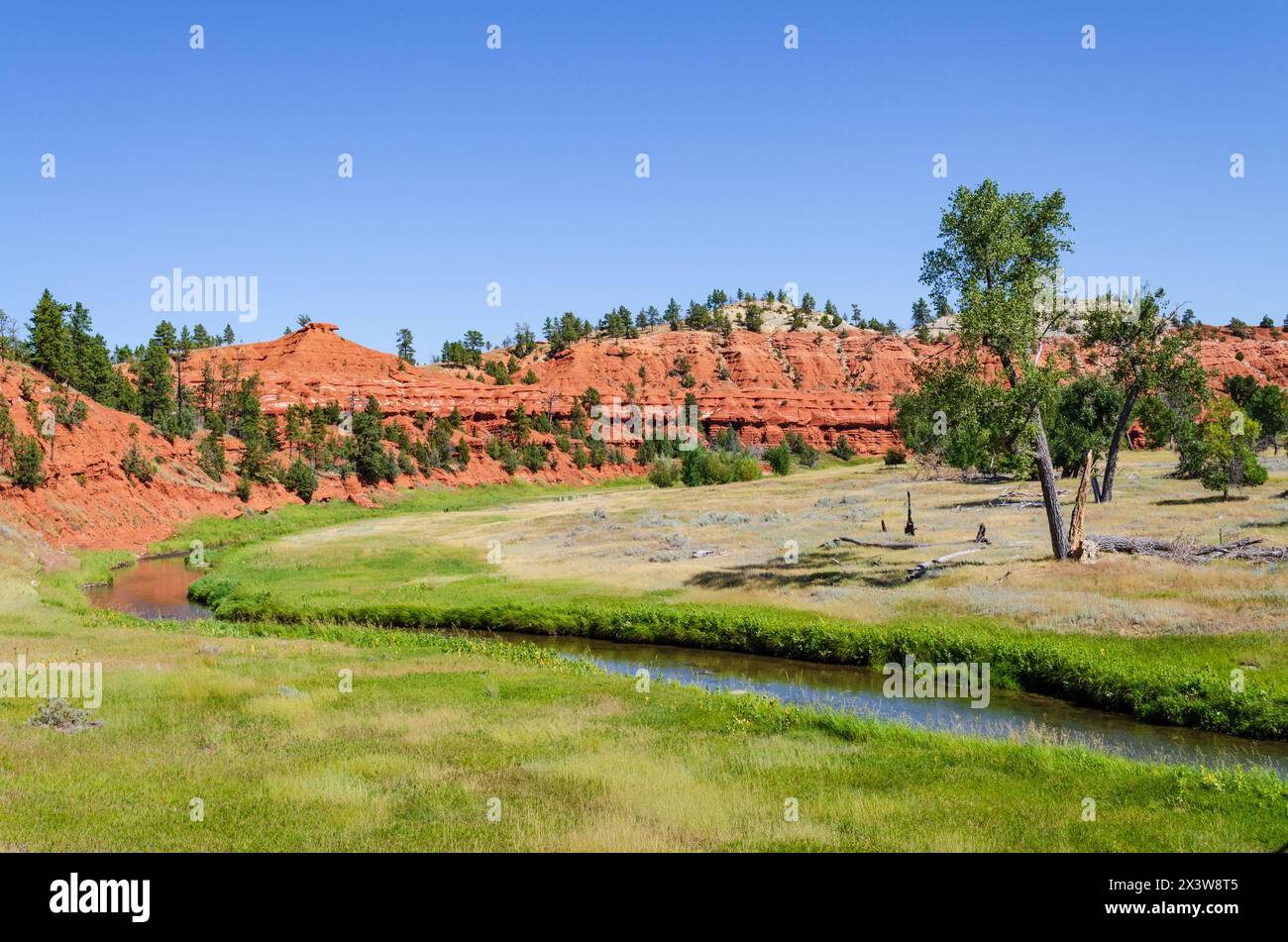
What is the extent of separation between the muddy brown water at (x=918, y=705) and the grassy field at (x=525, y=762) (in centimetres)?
263

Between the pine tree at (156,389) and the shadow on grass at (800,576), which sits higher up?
the pine tree at (156,389)

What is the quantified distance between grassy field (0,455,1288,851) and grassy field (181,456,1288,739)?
1.29 ft

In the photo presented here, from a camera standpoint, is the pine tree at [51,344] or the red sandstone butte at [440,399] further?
the pine tree at [51,344]

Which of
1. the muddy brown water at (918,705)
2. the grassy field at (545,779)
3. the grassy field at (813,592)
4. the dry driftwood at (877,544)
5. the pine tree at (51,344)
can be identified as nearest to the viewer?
the grassy field at (545,779)

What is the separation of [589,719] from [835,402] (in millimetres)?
154858

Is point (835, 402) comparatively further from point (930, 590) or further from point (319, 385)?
point (930, 590)

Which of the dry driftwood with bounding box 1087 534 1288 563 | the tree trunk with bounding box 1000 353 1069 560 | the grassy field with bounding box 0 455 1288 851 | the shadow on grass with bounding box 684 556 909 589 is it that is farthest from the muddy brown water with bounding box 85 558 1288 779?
the dry driftwood with bounding box 1087 534 1288 563

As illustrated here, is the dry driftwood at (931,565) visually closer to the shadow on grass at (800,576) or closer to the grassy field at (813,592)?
the shadow on grass at (800,576)

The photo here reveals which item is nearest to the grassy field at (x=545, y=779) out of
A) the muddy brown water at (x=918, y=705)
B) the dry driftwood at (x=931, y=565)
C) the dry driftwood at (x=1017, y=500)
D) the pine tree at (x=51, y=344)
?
the muddy brown water at (x=918, y=705)

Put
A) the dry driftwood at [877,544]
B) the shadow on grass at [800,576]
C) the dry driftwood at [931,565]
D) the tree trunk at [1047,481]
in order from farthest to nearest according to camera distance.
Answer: the dry driftwood at [877,544]
the shadow on grass at [800,576]
the dry driftwood at [931,565]
the tree trunk at [1047,481]

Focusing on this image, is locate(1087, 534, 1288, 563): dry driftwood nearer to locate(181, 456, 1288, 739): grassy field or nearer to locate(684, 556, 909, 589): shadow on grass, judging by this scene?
locate(181, 456, 1288, 739): grassy field

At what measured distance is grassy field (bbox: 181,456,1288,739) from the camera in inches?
1006

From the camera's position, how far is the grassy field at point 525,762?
529 inches

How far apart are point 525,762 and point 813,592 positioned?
2301 cm
